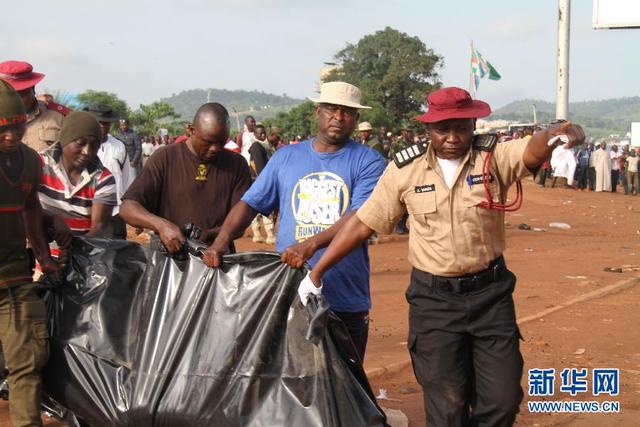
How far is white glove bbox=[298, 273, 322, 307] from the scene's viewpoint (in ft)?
13.6

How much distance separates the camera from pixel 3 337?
448 centimetres

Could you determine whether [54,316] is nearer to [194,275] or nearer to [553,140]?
[194,275]

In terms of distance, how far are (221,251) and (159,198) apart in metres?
0.80

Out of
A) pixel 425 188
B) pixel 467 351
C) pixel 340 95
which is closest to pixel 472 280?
pixel 467 351

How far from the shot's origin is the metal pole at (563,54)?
44.4 feet

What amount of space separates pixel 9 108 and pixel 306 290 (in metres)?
1.84

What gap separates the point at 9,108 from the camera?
4.44m

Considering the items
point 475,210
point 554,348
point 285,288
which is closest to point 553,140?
point 475,210

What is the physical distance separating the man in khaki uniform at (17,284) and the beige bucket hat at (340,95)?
1627 mm

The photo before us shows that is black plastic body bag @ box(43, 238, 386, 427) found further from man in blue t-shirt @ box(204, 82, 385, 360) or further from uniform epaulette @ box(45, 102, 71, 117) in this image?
uniform epaulette @ box(45, 102, 71, 117)

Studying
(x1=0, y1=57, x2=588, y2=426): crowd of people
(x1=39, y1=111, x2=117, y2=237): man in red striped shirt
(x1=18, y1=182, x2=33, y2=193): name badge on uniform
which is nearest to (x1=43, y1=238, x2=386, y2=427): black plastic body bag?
(x1=0, y1=57, x2=588, y2=426): crowd of people

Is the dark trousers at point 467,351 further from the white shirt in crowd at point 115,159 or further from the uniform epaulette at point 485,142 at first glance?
the white shirt in crowd at point 115,159

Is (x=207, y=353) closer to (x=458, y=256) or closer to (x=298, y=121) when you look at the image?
(x=458, y=256)

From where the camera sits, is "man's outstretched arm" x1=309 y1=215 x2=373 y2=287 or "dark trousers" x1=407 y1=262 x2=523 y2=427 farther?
"man's outstretched arm" x1=309 y1=215 x2=373 y2=287
